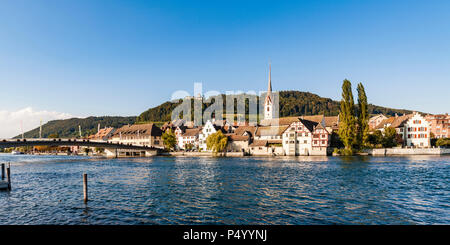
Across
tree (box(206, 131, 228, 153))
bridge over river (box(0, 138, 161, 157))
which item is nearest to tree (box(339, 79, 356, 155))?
tree (box(206, 131, 228, 153))

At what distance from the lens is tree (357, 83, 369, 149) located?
9212cm

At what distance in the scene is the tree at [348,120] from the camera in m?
91.1

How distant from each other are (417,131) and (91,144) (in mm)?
113041

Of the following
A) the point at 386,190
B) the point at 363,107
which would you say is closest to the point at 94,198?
the point at 386,190

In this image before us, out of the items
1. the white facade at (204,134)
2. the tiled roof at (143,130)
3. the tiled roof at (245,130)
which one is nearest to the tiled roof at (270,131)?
A: the tiled roof at (245,130)

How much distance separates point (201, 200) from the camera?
26.6m

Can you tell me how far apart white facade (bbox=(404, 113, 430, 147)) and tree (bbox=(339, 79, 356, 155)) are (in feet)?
93.1

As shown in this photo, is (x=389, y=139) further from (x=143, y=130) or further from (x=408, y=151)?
(x=143, y=130)

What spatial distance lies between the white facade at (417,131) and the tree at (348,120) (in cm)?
2838

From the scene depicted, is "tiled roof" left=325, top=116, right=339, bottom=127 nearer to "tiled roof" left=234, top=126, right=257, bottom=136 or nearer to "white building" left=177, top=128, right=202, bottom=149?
"tiled roof" left=234, top=126, right=257, bottom=136
